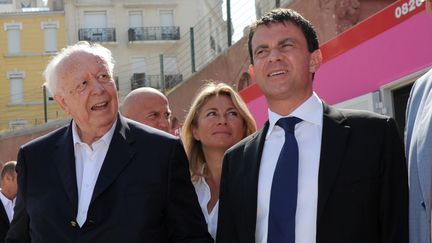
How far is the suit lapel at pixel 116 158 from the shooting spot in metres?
3.41

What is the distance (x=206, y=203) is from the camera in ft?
14.5

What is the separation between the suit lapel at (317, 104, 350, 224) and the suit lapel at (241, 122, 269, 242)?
1.02ft

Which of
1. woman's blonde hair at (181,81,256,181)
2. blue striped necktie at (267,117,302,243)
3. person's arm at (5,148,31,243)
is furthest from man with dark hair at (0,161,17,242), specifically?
blue striped necktie at (267,117,302,243)

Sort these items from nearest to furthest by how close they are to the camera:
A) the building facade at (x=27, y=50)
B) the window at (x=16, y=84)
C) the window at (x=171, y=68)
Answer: the window at (x=171, y=68)
the window at (x=16, y=84)
the building facade at (x=27, y=50)

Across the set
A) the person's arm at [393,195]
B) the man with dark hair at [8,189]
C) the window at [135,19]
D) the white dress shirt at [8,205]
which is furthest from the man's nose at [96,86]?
the window at [135,19]

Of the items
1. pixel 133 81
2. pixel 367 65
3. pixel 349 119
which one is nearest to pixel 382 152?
pixel 349 119

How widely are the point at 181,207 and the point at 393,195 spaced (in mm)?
928

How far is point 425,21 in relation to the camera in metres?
5.42

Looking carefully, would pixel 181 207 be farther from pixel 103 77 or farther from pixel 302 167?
pixel 103 77

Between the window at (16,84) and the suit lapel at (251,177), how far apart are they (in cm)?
4236

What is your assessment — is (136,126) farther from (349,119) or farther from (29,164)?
(349,119)

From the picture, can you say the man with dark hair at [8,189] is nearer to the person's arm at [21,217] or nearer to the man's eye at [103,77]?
the person's arm at [21,217]

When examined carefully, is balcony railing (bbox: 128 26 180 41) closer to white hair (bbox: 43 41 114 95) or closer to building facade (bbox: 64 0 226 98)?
building facade (bbox: 64 0 226 98)

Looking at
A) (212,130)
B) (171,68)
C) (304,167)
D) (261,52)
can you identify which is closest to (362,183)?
(304,167)
